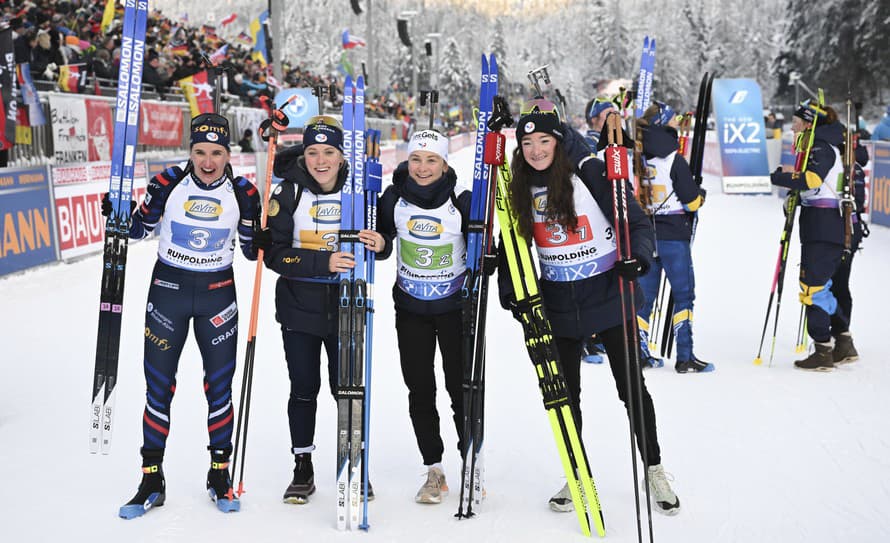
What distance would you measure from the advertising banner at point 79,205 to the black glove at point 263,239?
7.72 m

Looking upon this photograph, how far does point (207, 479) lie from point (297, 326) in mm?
956

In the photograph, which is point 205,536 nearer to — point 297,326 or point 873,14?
point 297,326

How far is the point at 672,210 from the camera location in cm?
666

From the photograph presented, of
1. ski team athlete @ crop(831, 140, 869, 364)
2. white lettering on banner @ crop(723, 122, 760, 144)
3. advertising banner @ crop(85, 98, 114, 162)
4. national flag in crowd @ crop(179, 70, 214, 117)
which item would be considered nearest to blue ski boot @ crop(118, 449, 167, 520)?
ski team athlete @ crop(831, 140, 869, 364)

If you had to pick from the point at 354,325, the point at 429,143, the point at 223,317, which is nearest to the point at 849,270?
the point at 429,143

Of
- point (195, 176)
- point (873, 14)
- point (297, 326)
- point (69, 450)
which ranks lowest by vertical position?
point (69, 450)

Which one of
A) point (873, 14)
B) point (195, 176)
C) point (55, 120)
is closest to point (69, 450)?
point (195, 176)

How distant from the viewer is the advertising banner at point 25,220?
33.8 ft

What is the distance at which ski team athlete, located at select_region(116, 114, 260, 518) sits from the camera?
13.5 ft

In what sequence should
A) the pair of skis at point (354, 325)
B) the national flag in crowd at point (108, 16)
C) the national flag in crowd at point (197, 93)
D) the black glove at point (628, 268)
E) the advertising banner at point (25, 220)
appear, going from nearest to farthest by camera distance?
the black glove at point (628, 268) → the pair of skis at point (354, 325) → the advertising banner at point (25, 220) → the national flag in crowd at point (197, 93) → the national flag in crowd at point (108, 16)

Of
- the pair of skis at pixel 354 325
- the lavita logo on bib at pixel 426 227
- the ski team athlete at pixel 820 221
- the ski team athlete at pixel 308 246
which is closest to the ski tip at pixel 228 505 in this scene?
the ski team athlete at pixel 308 246

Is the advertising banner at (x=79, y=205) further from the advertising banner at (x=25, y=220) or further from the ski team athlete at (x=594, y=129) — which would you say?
the ski team athlete at (x=594, y=129)

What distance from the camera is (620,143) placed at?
3979mm

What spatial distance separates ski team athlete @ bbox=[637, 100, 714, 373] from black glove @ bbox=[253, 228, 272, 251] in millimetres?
3308
